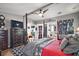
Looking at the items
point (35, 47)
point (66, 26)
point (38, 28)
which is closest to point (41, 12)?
point (38, 28)

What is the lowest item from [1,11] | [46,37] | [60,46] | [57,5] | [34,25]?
[60,46]

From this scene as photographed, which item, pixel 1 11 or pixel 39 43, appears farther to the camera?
pixel 39 43

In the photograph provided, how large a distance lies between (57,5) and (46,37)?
667 millimetres

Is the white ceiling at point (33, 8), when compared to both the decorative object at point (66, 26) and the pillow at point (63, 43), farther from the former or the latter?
the pillow at point (63, 43)

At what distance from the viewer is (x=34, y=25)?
1.97 meters

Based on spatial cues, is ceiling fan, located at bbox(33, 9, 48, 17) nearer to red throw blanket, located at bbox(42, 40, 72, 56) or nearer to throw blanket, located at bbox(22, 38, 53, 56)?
throw blanket, located at bbox(22, 38, 53, 56)

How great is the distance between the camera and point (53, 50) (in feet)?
5.92

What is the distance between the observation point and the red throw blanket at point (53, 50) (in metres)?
1.78

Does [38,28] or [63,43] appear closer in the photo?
[63,43]

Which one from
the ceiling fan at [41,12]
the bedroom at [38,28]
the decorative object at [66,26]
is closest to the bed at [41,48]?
the bedroom at [38,28]

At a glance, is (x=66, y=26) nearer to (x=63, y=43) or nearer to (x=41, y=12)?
(x=63, y=43)

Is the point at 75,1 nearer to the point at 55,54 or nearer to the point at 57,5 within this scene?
the point at 57,5

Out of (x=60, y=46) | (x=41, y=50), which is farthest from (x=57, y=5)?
(x=41, y=50)

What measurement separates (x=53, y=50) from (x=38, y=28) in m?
0.54
